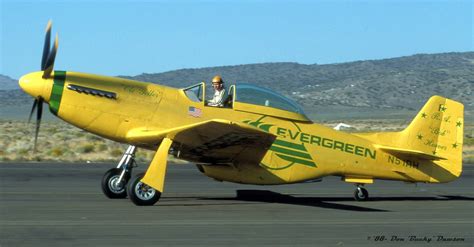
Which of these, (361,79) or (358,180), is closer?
(358,180)

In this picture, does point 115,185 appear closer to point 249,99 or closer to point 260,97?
point 249,99

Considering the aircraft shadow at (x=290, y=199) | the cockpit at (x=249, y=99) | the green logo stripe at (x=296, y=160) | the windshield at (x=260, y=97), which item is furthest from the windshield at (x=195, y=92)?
the aircraft shadow at (x=290, y=199)

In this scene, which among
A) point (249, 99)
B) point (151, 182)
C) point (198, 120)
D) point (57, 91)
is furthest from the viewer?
point (249, 99)

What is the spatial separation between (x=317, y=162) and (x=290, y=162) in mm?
554

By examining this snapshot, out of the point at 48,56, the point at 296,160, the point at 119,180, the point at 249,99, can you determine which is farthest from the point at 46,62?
the point at 296,160

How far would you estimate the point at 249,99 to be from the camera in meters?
14.2

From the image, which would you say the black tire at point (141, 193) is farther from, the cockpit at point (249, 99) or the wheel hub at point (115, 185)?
the cockpit at point (249, 99)

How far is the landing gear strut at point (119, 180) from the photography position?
14.3 meters

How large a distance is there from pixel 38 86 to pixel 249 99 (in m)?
3.74

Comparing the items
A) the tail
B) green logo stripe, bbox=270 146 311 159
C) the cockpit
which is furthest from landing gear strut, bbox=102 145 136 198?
the tail

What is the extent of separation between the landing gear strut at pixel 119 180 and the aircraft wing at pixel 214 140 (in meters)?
0.44

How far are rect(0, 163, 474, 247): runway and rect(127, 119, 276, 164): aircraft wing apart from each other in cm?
85

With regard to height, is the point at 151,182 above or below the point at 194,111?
below

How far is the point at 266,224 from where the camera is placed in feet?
37.1
